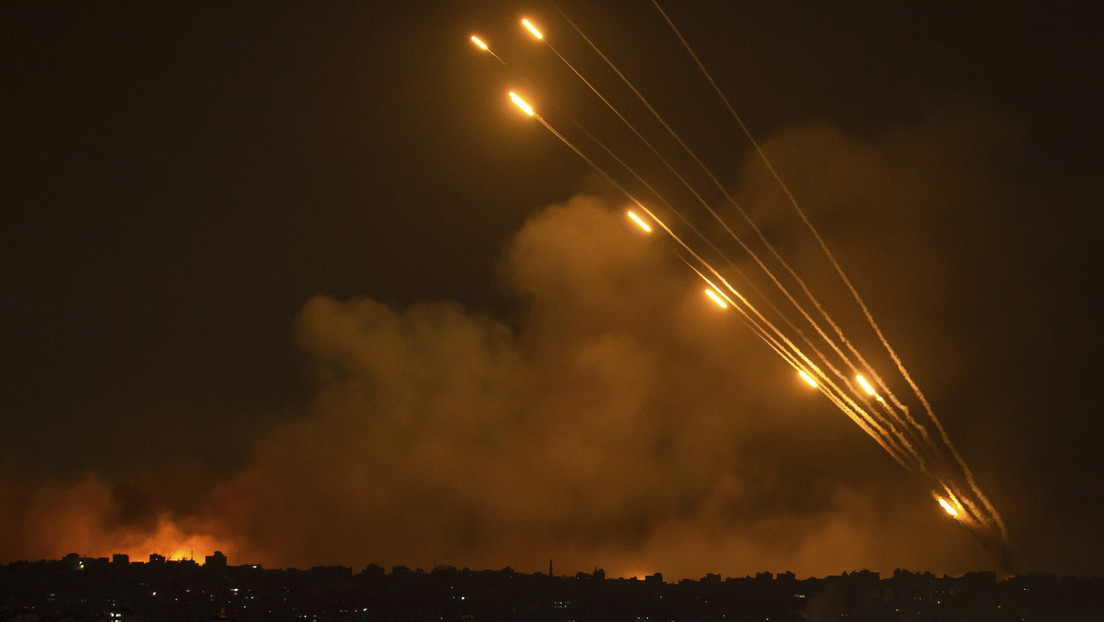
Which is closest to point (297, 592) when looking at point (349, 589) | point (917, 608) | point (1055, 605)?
point (349, 589)

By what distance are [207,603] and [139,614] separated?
5.49 metres

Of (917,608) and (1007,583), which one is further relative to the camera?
(917,608)

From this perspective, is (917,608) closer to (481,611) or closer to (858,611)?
(858,611)

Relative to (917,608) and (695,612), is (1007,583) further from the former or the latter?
(695,612)

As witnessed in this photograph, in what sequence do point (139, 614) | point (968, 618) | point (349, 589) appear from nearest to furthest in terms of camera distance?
point (139, 614), point (968, 618), point (349, 589)

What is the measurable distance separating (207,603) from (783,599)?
43568mm

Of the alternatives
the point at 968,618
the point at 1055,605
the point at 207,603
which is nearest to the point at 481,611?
the point at 207,603

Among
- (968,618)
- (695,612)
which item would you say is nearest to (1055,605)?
(968,618)

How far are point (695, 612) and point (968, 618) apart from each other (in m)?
19.4

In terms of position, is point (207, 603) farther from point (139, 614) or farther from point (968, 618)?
point (968, 618)

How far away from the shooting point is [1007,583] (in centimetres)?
7419

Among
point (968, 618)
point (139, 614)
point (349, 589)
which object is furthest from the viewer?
point (349, 589)

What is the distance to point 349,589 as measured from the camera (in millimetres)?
85625

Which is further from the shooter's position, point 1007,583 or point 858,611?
point 858,611
